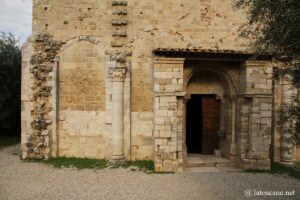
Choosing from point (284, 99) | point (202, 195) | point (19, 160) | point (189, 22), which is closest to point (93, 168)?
point (19, 160)

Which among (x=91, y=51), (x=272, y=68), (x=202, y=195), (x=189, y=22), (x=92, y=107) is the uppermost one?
(x=189, y=22)

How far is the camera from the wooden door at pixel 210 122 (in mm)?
10680

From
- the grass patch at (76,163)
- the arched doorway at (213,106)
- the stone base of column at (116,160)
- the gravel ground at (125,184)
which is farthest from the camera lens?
the arched doorway at (213,106)

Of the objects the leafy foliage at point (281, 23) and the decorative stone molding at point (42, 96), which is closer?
the leafy foliage at point (281, 23)

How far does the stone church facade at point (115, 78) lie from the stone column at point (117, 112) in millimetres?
35

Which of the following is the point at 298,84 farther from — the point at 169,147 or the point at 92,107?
the point at 92,107

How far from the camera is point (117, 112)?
9.82m

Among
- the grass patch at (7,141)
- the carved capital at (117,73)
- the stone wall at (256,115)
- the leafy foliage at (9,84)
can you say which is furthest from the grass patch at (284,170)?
the leafy foliage at (9,84)

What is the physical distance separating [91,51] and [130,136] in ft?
11.3

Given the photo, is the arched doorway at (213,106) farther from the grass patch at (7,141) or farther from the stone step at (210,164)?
the grass patch at (7,141)

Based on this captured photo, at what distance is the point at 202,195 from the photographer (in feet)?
22.1

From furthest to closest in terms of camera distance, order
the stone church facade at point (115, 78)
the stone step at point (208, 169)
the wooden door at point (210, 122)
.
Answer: the wooden door at point (210, 122), the stone church facade at point (115, 78), the stone step at point (208, 169)

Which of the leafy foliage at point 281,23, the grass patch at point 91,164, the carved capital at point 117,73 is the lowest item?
the grass patch at point 91,164

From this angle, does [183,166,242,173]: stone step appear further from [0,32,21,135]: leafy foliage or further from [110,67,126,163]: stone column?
[0,32,21,135]: leafy foliage
